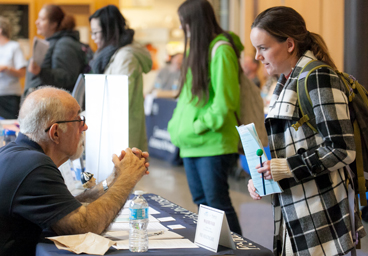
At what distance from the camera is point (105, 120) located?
201cm

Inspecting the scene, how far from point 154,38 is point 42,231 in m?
11.4

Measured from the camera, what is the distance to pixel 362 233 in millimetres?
1618

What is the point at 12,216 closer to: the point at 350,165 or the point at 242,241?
the point at 242,241

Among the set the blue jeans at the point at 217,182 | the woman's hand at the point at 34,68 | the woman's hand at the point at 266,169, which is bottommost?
the blue jeans at the point at 217,182

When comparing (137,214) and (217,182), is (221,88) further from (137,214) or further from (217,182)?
(137,214)

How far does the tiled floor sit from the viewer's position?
138 inches

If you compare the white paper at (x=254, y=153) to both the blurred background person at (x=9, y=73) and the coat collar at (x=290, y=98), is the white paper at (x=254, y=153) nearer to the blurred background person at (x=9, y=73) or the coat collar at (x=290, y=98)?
the coat collar at (x=290, y=98)

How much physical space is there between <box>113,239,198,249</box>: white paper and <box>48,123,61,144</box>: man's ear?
43 cm

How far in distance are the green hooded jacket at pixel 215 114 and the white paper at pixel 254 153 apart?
89 cm

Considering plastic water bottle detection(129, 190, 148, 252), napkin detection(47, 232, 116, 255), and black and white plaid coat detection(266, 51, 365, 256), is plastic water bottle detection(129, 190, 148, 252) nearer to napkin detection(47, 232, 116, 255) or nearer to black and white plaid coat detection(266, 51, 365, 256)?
napkin detection(47, 232, 116, 255)

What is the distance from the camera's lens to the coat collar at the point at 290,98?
155 cm

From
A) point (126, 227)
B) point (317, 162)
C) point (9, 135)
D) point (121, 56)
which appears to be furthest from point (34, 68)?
point (317, 162)

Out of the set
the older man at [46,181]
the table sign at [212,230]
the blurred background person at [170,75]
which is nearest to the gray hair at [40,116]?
the older man at [46,181]

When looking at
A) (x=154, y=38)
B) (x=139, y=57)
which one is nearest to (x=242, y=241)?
(x=139, y=57)
